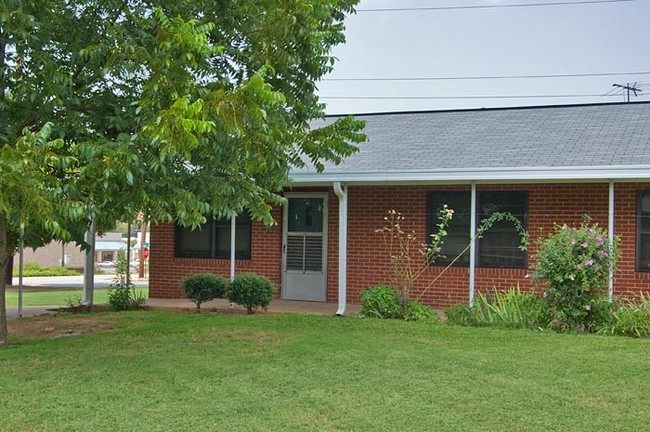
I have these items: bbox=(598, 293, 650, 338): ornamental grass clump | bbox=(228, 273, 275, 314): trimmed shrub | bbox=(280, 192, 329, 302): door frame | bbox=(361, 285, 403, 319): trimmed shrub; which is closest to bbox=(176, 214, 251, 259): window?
bbox=(280, 192, 329, 302): door frame

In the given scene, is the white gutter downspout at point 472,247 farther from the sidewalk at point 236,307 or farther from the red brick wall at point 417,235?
the sidewalk at point 236,307

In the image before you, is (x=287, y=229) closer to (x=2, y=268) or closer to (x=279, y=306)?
(x=279, y=306)

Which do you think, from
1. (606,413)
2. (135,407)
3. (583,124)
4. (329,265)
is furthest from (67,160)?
(583,124)

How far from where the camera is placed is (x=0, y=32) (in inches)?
248

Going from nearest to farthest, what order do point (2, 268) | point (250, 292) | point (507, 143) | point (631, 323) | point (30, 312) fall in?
1. point (2, 268)
2. point (631, 323)
3. point (250, 292)
4. point (507, 143)
5. point (30, 312)

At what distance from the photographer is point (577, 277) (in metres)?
8.64

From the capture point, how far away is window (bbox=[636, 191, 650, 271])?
33.7 ft

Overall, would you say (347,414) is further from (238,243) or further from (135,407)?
(238,243)

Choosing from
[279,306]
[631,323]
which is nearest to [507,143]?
[631,323]

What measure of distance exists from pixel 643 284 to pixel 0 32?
30.4 ft

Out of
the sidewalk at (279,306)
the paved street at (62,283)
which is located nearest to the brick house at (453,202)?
the sidewalk at (279,306)

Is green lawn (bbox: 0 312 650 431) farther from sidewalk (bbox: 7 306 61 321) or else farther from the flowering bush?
sidewalk (bbox: 7 306 61 321)

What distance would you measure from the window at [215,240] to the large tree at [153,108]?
209 inches

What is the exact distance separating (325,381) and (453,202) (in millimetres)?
6192
